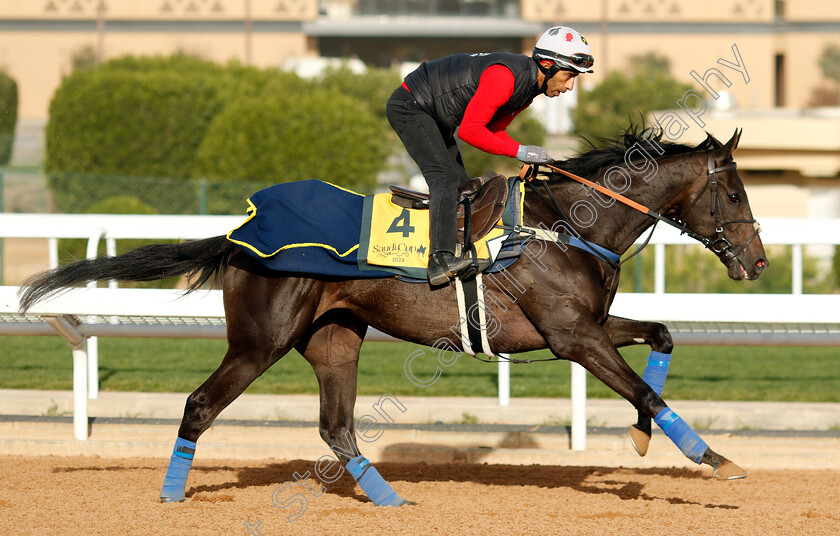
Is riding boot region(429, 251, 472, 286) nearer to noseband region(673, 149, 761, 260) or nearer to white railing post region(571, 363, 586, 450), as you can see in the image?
noseband region(673, 149, 761, 260)

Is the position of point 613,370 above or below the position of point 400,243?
below

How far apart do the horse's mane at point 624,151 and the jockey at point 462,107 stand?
0.36m

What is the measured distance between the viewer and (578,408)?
560cm

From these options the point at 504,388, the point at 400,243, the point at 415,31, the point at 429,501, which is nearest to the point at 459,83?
the point at 400,243

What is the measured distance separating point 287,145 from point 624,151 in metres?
14.0

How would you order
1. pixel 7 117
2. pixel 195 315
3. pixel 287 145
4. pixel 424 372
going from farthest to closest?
pixel 7 117
pixel 287 145
pixel 424 372
pixel 195 315

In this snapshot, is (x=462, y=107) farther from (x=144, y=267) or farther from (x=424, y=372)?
(x=424, y=372)

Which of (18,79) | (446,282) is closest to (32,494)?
(446,282)

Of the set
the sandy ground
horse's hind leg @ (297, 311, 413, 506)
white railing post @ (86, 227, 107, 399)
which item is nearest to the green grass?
white railing post @ (86, 227, 107, 399)

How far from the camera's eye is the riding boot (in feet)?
14.2

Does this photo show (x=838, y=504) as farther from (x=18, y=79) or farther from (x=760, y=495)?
(x=18, y=79)

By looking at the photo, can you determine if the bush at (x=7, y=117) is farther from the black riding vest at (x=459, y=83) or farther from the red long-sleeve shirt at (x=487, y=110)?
the red long-sleeve shirt at (x=487, y=110)

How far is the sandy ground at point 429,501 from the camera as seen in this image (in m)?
4.15

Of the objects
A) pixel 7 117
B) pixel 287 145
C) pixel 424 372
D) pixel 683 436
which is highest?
pixel 7 117
